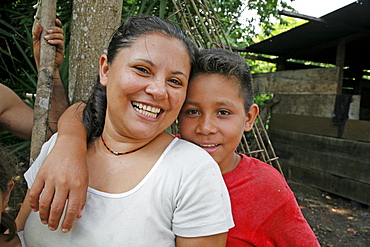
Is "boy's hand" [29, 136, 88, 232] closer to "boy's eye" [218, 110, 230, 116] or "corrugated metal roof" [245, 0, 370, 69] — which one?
"boy's eye" [218, 110, 230, 116]

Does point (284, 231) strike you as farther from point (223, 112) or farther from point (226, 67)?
point (226, 67)

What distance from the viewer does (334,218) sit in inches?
205

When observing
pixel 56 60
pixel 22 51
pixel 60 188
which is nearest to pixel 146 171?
pixel 60 188

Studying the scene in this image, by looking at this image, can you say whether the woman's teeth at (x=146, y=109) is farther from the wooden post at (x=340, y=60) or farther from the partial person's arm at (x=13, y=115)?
the wooden post at (x=340, y=60)

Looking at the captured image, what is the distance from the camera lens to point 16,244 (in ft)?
4.25

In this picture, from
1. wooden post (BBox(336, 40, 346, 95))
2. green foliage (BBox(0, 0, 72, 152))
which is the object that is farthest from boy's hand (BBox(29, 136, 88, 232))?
wooden post (BBox(336, 40, 346, 95))

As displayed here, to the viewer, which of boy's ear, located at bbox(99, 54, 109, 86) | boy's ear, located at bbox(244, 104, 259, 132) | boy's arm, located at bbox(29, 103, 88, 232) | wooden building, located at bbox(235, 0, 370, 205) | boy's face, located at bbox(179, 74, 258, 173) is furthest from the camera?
wooden building, located at bbox(235, 0, 370, 205)

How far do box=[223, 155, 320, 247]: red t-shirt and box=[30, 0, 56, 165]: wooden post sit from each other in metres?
1.00

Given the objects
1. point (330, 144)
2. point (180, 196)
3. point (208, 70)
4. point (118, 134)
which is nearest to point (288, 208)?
point (180, 196)

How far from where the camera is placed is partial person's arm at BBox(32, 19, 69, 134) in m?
1.65

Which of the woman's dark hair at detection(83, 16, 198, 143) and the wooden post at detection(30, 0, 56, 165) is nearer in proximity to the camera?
the woman's dark hair at detection(83, 16, 198, 143)

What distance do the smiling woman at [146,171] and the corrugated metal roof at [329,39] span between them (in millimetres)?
4682

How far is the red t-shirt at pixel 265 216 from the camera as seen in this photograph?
136cm

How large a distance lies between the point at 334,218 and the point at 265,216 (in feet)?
14.8
